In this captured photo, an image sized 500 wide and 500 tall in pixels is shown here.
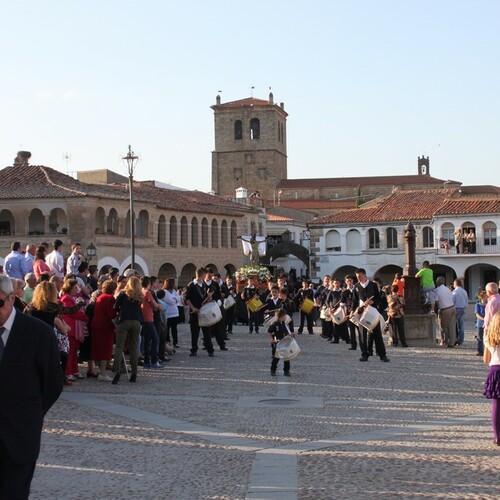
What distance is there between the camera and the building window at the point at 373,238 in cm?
6206

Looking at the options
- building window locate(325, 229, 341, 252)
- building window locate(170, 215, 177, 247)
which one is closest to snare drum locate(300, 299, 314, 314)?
building window locate(170, 215, 177, 247)

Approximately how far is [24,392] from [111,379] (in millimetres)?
10124

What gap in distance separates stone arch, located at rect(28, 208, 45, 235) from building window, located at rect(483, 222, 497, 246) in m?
26.7

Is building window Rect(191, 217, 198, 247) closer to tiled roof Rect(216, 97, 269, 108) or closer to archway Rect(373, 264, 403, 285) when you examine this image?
archway Rect(373, 264, 403, 285)

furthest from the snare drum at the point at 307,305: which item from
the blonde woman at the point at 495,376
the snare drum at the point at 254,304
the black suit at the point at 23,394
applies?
the black suit at the point at 23,394

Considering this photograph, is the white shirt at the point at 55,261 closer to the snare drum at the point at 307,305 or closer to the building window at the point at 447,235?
the snare drum at the point at 307,305

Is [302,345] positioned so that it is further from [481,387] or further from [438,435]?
[438,435]

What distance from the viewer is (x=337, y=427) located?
10.5m

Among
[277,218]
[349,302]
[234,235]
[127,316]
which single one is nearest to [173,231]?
[234,235]

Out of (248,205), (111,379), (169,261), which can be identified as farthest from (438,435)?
(248,205)

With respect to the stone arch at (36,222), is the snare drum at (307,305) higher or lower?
lower

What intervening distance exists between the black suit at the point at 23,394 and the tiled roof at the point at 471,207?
54565 mm

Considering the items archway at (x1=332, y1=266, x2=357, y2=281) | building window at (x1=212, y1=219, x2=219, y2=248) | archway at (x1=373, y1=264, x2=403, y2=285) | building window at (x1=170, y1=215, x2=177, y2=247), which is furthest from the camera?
archway at (x1=332, y1=266, x2=357, y2=281)

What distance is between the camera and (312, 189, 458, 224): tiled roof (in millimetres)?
61312
